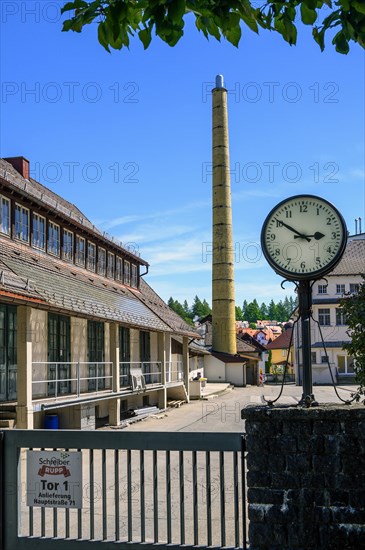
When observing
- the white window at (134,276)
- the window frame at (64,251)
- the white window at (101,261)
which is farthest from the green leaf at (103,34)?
the white window at (134,276)

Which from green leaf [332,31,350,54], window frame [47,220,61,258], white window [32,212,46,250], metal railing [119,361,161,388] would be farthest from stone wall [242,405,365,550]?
metal railing [119,361,161,388]

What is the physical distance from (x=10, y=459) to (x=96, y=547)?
1.15 meters

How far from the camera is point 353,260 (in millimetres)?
59031

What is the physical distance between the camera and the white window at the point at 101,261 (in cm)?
2892

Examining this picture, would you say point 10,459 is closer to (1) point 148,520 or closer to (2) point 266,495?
(2) point 266,495

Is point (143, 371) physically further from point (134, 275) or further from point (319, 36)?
point (319, 36)

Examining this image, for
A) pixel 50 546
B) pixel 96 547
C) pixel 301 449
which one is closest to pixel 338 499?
pixel 301 449

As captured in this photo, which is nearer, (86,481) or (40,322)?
(86,481)

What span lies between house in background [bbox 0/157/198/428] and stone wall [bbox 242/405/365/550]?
9380 millimetres

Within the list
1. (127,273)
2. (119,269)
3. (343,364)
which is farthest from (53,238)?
(343,364)

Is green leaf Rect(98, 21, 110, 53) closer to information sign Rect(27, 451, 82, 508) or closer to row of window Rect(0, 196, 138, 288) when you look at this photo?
information sign Rect(27, 451, 82, 508)

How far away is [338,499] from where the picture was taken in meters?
5.18

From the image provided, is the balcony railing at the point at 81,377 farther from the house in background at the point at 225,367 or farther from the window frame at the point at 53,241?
the house in background at the point at 225,367

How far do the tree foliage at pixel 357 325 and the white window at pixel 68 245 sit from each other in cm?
1774
